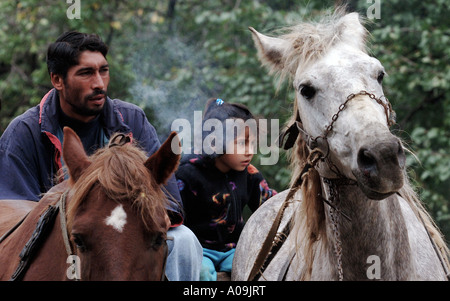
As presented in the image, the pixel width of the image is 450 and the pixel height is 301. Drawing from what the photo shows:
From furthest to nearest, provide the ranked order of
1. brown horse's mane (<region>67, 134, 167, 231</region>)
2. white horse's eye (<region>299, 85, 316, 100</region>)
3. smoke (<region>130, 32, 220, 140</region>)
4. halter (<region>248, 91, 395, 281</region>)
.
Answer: smoke (<region>130, 32, 220, 140</region>) < white horse's eye (<region>299, 85, 316, 100</region>) < halter (<region>248, 91, 395, 281</region>) < brown horse's mane (<region>67, 134, 167, 231</region>)

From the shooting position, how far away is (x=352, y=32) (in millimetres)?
3416

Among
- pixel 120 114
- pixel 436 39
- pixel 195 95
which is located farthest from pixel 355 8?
pixel 120 114

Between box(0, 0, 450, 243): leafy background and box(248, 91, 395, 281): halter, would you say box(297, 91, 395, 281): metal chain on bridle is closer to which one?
box(248, 91, 395, 281): halter

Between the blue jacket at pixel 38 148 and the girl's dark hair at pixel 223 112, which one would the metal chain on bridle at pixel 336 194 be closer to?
A: the blue jacket at pixel 38 148

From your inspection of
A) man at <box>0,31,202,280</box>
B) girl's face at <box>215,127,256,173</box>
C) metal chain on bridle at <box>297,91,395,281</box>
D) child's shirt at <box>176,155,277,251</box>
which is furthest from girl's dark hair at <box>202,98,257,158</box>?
metal chain on bridle at <box>297,91,395,281</box>

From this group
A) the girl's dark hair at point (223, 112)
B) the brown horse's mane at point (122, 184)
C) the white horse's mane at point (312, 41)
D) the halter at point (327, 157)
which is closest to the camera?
the brown horse's mane at point (122, 184)

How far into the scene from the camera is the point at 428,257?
327 centimetres

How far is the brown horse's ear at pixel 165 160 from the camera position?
106 inches

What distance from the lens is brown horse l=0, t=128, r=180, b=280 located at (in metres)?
2.44

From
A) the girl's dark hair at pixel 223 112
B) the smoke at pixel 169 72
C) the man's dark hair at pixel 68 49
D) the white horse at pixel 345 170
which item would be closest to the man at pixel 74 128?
the man's dark hair at pixel 68 49

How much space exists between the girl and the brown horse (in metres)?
1.91

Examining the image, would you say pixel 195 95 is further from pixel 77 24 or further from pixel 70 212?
pixel 70 212

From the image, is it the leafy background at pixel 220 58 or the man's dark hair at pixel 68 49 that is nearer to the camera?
the man's dark hair at pixel 68 49

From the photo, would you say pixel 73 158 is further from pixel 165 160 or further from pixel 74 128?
pixel 74 128
